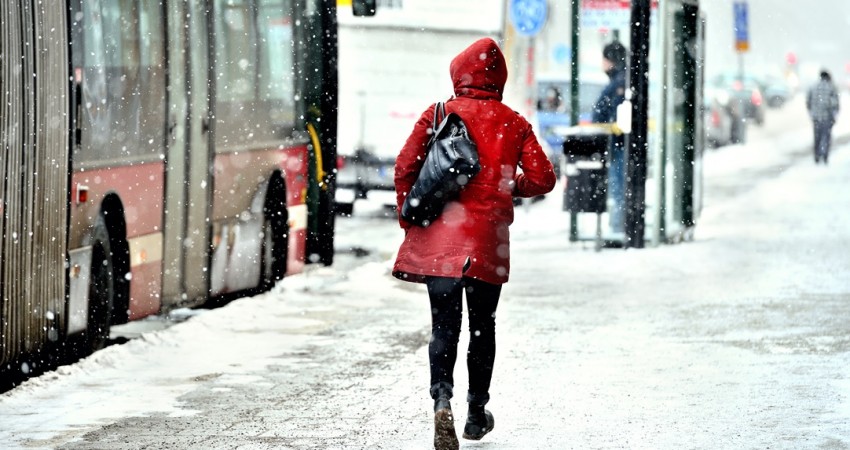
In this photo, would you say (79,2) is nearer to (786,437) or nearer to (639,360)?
(639,360)

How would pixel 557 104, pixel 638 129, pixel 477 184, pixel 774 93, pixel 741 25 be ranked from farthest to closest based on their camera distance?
pixel 774 93, pixel 741 25, pixel 557 104, pixel 638 129, pixel 477 184

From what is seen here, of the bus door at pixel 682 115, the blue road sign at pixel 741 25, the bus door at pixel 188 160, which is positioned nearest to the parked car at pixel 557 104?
the blue road sign at pixel 741 25

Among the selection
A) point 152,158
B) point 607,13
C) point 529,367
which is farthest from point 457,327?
point 607,13

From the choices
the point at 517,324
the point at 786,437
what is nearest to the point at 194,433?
the point at 786,437

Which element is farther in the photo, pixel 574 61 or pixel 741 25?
pixel 741 25

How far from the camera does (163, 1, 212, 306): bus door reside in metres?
11.8

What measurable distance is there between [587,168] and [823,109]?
16.8 metres

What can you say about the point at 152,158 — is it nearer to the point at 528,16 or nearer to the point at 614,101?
the point at 614,101

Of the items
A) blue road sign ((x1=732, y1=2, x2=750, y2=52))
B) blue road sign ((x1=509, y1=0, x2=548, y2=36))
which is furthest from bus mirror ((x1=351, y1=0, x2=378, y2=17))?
blue road sign ((x1=732, y1=2, x2=750, y2=52))

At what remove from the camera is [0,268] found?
883 centimetres

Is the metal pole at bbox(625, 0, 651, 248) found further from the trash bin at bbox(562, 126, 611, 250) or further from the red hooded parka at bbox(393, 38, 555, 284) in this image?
the red hooded parka at bbox(393, 38, 555, 284)

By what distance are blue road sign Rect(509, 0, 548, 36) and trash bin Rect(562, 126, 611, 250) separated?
8.33 metres

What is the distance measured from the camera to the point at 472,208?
7344 millimetres

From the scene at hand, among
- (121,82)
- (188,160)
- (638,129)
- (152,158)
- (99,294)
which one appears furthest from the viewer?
(638,129)
